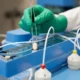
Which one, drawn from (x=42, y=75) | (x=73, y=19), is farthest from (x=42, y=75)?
(x=73, y=19)

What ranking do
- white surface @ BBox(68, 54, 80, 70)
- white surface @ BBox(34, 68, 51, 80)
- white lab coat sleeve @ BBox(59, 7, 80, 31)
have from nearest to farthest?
white surface @ BBox(34, 68, 51, 80) → white surface @ BBox(68, 54, 80, 70) → white lab coat sleeve @ BBox(59, 7, 80, 31)

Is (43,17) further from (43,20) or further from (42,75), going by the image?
(42,75)

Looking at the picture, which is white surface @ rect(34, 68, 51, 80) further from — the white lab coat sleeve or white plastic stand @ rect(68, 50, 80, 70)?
the white lab coat sleeve

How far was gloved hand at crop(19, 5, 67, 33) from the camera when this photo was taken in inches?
24.1

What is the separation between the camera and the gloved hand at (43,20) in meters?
0.61

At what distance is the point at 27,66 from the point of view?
514 millimetres

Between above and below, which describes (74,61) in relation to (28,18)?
below

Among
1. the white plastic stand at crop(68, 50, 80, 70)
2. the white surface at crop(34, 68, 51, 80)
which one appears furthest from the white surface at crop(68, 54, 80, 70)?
the white surface at crop(34, 68, 51, 80)

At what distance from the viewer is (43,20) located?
24.5 inches

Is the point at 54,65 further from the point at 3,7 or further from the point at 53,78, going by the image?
the point at 3,7

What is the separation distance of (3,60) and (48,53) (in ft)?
0.52

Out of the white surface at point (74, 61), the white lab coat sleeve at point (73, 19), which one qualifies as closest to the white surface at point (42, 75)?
the white surface at point (74, 61)

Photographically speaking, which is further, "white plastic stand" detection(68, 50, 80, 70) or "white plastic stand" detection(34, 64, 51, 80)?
"white plastic stand" detection(68, 50, 80, 70)

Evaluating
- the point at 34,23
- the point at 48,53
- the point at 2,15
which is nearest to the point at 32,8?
the point at 34,23
